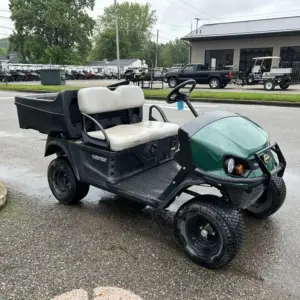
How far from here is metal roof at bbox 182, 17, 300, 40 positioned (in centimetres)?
2425

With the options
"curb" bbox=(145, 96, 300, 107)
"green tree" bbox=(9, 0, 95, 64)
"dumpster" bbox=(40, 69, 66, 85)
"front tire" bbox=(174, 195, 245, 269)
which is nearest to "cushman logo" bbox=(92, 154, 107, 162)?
"front tire" bbox=(174, 195, 245, 269)

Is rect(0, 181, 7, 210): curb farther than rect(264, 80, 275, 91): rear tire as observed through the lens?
No

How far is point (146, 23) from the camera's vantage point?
75.2 meters

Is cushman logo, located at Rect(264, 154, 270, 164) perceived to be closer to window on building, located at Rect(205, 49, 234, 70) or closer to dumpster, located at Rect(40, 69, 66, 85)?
dumpster, located at Rect(40, 69, 66, 85)

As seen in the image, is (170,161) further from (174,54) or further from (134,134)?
(174,54)

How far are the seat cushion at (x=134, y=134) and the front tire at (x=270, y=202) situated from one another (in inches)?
42.4

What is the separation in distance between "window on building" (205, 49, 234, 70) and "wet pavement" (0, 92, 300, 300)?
24873mm

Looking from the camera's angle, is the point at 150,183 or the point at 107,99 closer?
the point at 150,183

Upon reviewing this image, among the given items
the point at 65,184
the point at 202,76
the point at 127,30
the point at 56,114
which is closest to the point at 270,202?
the point at 65,184

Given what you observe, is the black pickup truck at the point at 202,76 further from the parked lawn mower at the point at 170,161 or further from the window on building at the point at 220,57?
the parked lawn mower at the point at 170,161

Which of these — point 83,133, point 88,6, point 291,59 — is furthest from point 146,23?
point 83,133

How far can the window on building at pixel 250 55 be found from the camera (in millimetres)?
25391

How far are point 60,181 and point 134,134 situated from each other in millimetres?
1083

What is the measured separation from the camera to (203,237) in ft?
7.88
